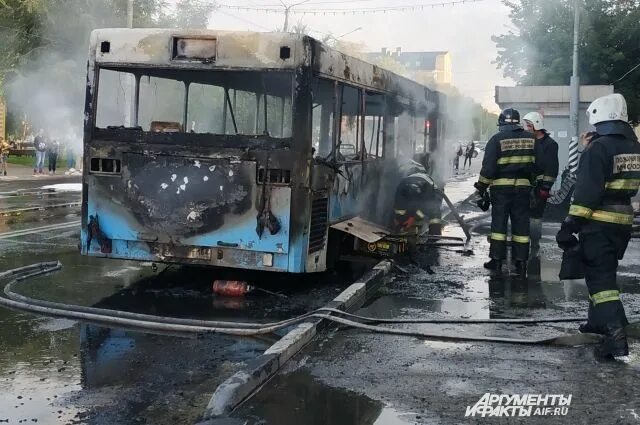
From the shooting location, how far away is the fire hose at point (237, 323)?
6.51m

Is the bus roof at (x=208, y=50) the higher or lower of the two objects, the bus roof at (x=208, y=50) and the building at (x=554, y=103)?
the lower

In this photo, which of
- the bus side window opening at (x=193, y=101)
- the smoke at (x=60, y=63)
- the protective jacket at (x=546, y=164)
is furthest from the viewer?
the smoke at (x=60, y=63)

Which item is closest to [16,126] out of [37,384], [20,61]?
[20,61]

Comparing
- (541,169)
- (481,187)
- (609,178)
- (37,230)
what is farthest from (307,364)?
(37,230)

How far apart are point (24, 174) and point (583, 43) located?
68.1 feet

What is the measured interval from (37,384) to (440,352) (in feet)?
9.58

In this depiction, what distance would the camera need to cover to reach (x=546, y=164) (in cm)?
1086

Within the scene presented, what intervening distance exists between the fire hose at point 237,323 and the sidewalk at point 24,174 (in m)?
22.0

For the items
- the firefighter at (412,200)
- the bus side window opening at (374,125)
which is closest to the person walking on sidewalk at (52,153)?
the firefighter at (412,200)

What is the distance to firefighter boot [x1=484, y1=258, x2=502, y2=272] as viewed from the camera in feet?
33.4

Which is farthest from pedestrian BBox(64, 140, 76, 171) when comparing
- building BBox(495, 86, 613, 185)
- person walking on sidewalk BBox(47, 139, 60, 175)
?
building BBox(495, 86, 613, 185)

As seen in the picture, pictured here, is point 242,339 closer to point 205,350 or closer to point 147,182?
point 205,350

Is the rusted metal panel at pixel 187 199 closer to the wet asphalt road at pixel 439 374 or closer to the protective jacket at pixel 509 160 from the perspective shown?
the wet asphalt road at pixel 439 374

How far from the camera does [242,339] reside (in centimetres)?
657
